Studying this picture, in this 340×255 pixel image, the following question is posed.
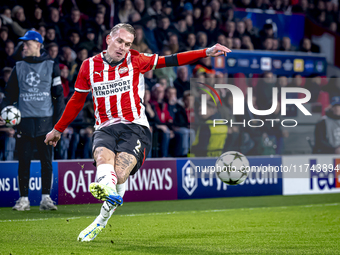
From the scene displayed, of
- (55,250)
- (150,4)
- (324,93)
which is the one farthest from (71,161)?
(324,93)

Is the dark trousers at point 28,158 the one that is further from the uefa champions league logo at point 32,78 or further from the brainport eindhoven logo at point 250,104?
the brainport eindhoven logo at point 250,104

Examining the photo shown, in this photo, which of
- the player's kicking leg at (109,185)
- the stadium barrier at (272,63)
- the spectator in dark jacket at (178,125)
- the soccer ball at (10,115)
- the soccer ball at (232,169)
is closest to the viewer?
the player's kicking leg at (109,185)

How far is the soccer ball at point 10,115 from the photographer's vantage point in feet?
26.1

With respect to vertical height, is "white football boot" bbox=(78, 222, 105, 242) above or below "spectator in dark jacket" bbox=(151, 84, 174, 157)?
below

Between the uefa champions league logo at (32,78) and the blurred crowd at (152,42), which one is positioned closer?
the uefa champions league logo at (32,78)

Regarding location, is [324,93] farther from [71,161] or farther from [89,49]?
[71,161]

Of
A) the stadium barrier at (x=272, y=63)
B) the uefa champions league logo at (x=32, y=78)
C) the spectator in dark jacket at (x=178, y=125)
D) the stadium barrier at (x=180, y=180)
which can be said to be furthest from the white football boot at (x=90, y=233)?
the stadium barrier at (x=272, y=63)

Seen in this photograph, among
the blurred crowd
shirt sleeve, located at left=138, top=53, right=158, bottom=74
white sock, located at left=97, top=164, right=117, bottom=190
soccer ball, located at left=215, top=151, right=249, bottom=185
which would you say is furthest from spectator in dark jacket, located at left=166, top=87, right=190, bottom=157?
white sock, located at left=97, top=164, right=117, bottom=190

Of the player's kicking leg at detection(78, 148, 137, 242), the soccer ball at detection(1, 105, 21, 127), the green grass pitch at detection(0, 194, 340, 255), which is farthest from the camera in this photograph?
the soccer ball at detection(1, 105, 21, 127)

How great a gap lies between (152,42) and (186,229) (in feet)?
22.2

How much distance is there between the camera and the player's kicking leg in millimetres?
4449

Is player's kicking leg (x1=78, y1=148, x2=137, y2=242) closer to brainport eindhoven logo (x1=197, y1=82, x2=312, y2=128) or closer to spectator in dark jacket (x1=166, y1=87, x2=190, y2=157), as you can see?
spectator in dark jacket (x1=166, y1=87, x2=190, y2=157)

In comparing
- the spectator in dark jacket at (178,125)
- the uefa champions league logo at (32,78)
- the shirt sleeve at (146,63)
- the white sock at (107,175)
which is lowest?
the white sock at (107,175)

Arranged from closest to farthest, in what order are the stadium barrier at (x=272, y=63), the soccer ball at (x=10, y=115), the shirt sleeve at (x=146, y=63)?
the shirt sleeve at (x=146, y=63) < the soccer ball at (x=10, y=115) < the stadium barrier at (x=272, y=63)
